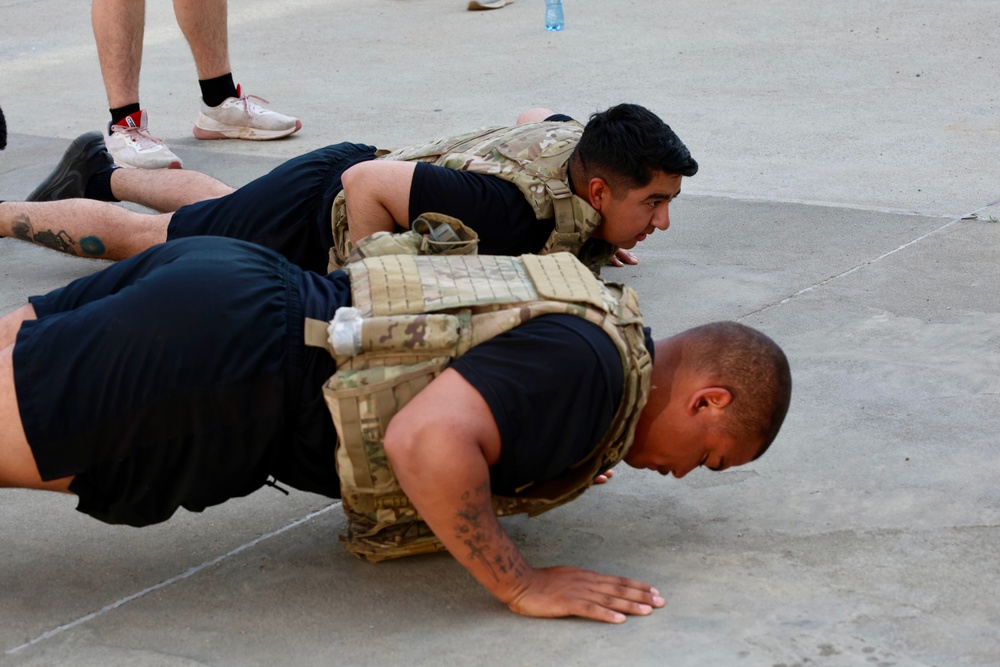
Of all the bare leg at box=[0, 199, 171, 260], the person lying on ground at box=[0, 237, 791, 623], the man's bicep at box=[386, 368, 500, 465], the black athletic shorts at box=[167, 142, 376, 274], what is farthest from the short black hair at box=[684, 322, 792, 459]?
the bare leg at box=[0, 199, 171, 260]

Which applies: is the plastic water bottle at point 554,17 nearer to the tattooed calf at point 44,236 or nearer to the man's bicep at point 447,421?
the tattooed calf at point 44,236

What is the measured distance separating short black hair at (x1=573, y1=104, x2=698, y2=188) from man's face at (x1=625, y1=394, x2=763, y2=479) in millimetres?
1098

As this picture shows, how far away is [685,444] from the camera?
6.93 feet

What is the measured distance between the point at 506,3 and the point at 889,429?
19.8 feet

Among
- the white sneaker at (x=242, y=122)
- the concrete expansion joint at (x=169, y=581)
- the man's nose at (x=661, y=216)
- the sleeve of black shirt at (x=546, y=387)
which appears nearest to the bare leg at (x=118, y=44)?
the white sneaker at (x=242, y=122)

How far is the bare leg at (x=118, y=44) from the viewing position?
473 centimetres

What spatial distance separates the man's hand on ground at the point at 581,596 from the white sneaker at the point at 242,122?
11.7ft

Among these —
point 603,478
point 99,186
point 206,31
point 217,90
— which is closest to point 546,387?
point 603,478

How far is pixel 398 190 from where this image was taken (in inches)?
122

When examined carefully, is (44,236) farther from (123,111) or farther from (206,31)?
(206,31)

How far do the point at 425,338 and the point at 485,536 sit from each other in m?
0.34

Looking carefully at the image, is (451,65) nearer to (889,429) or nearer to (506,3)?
(506,3)

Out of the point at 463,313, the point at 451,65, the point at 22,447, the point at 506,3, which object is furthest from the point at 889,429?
the point at 506,3

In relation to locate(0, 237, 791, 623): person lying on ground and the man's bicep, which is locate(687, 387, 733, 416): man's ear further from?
the man's bicep
